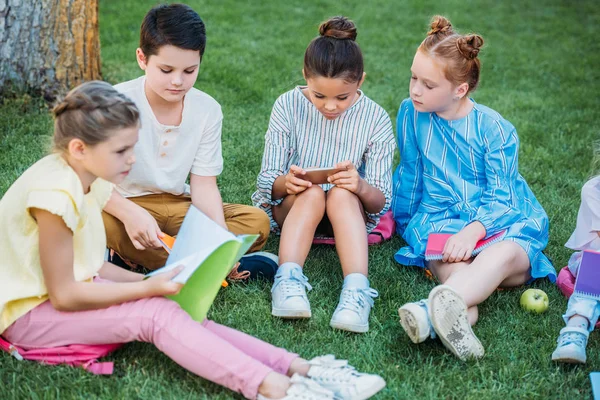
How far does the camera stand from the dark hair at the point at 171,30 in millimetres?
3010

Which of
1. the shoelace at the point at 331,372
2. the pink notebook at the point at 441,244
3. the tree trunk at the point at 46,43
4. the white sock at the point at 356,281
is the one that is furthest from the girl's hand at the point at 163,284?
the tree trunk at the point at 46,43

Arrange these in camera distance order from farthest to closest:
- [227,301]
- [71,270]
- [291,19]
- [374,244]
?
[291,19] → [374,244] → [227,301] → [71,270]

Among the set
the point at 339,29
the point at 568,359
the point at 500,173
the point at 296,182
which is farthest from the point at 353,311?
the point at 339,29

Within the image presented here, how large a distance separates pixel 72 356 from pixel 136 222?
0.65 metres

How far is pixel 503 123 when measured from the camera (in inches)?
139

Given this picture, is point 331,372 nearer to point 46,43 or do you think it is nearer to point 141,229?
point 141,229

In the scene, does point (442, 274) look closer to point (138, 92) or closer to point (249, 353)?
point (249, 353)

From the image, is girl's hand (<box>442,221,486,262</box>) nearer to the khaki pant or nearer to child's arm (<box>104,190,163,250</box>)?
the khaki pant

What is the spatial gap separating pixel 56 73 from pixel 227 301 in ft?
8.73

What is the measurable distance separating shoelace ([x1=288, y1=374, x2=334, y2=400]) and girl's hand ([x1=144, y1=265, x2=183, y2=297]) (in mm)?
474

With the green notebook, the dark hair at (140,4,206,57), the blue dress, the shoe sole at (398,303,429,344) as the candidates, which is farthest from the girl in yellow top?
the blue dress

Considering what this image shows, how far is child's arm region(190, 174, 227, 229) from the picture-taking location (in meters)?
3.32

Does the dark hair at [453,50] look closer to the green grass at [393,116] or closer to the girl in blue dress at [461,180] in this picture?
the girl in blue dress at [461,180]

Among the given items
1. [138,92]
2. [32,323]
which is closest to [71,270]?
[32,323]
